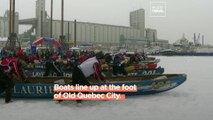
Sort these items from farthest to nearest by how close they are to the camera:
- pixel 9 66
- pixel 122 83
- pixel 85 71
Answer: pixel 122 83 → pixel 9 66 → pixel 85 71

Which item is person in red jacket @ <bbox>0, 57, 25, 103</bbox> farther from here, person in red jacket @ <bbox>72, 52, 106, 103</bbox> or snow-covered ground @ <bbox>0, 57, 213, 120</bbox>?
person in red jacket @ <bbox>72, 52, 106, 103</bbox>

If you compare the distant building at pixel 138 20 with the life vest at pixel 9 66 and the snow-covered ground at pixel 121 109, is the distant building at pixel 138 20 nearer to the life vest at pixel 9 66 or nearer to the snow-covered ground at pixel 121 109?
the snow-covered ground at pixel 121 109

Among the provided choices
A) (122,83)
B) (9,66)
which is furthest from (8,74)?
(122,83)

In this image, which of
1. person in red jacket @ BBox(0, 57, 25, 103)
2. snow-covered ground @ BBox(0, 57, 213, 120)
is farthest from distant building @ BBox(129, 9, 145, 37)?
person in red jacket @ BBox(0, 57, 25, 103)

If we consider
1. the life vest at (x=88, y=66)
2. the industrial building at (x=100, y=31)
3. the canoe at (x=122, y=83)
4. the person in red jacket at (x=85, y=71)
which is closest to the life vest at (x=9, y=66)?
the canoe at (x=122, y=83)

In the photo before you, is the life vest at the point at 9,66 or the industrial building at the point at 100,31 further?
the industrial building at the point at 100,31

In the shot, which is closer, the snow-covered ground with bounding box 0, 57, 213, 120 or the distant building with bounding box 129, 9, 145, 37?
the snow-covered ground with bounding box 0, 57, 213, 120

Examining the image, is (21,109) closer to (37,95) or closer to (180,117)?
(37,95)

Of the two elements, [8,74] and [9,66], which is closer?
[8,74]

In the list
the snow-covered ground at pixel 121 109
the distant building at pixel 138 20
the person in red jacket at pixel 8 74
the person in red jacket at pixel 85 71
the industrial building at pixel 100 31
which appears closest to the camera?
the snow-covered ground at pixel 121 109

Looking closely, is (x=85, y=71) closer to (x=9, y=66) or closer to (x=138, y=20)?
(x=9, y=66)

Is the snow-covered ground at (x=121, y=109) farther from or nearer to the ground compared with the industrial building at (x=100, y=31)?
nearer to the ground

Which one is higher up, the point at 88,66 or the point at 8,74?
the point at 88,66

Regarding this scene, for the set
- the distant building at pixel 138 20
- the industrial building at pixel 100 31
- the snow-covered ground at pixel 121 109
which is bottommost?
the snow-covered ground at pixel 121 109
